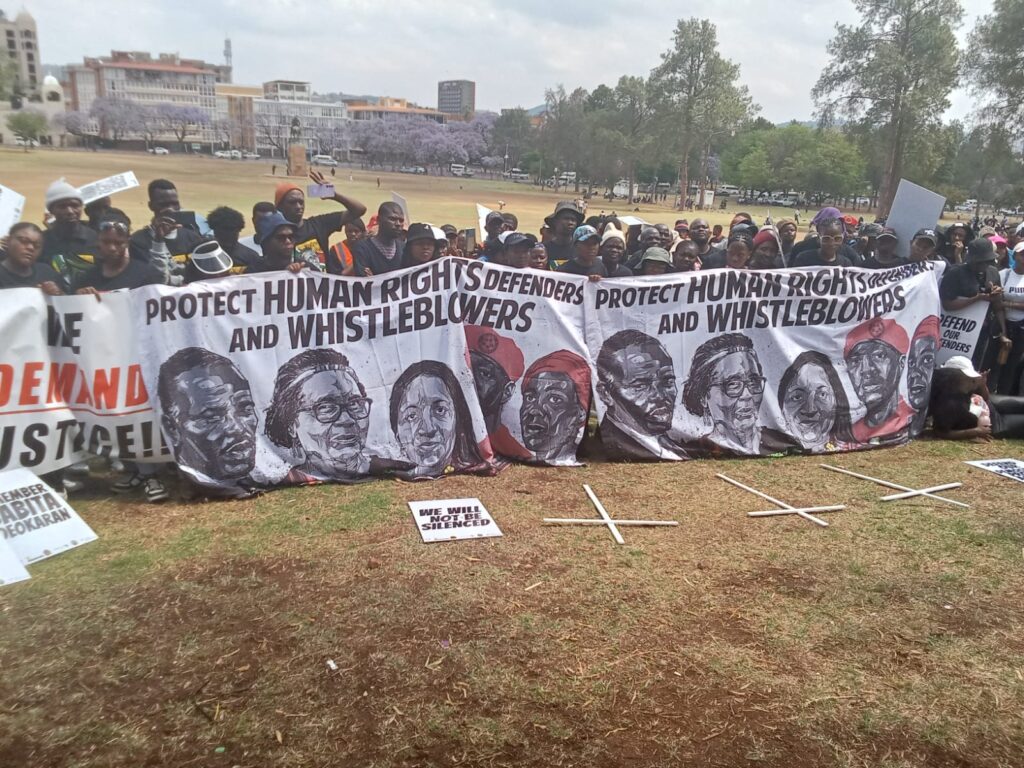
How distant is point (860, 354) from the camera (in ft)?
24.5

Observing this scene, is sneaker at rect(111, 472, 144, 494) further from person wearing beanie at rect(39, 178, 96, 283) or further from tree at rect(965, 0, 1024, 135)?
tree at rect(965, 0, 1024, 135)

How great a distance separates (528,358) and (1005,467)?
4.67m

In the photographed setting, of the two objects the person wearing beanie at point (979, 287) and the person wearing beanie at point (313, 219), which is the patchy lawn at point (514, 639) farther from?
the person wearing beanie at point (979, 287)

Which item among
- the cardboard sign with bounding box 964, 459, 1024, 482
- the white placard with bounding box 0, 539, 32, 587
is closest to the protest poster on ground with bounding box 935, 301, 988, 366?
the cardboard sign with bounding box 964, 459, 1024, 482

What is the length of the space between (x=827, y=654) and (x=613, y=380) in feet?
11.1

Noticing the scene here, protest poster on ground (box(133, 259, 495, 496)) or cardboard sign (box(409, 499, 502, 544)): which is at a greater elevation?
protest poster on ground (box(133, 259, 495, 496))

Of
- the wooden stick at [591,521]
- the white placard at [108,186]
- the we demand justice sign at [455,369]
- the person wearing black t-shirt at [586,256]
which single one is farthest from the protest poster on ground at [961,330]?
the white placard at [108,186]

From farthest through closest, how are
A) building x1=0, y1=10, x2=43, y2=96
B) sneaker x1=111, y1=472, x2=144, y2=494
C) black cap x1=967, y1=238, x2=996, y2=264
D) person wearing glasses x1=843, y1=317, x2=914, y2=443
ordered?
building x1=0, y1=10, x2=43, y2=96, black cap x1=967, y1=238, x2=996, y2=264, person wearing glasses x1=843, y1=317, x2=914, y2=443, sneaker x1=111, y1=472, x2=144, y2=494

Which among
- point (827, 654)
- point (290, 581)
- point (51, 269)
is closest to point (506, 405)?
point (290, 581)

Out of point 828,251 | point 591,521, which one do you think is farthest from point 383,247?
point 828,251

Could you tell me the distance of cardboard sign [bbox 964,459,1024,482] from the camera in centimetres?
666

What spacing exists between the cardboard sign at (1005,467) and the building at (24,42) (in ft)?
584

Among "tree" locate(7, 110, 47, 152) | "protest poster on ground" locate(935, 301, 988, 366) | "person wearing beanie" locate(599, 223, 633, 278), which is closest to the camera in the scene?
"person wearing beanie" locate(599, 223, 633, 278)

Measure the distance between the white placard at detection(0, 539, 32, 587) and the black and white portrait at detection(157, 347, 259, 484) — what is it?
49.6 inches
